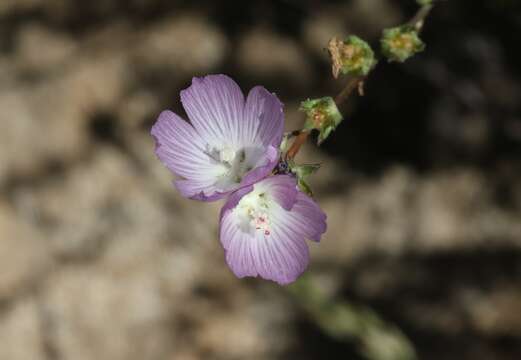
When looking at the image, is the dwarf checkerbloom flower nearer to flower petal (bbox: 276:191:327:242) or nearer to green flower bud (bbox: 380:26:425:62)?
flower petal (bbox: 276:191:327:242)

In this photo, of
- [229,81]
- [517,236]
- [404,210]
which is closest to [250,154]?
[229,81]

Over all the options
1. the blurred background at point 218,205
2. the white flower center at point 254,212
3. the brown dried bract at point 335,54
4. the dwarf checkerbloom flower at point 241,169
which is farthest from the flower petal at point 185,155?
the blurred background at point 218,205

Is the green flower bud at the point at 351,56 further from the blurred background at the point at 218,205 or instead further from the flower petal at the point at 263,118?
the blurred background at the point at 218,205

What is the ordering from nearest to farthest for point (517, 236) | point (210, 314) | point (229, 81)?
point (229, 81), point (517, 236), point (210, 314)

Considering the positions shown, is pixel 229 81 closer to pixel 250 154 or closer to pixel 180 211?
pixel 250 154

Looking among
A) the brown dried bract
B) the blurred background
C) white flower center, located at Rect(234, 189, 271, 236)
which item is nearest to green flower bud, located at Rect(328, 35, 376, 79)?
the brown dried bract

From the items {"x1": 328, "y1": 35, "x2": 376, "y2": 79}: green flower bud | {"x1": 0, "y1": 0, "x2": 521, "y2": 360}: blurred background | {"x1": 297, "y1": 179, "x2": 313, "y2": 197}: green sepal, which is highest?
{"x1": 328, "y1": 35, "x2": 376, "y2": 79}: green flower bud
